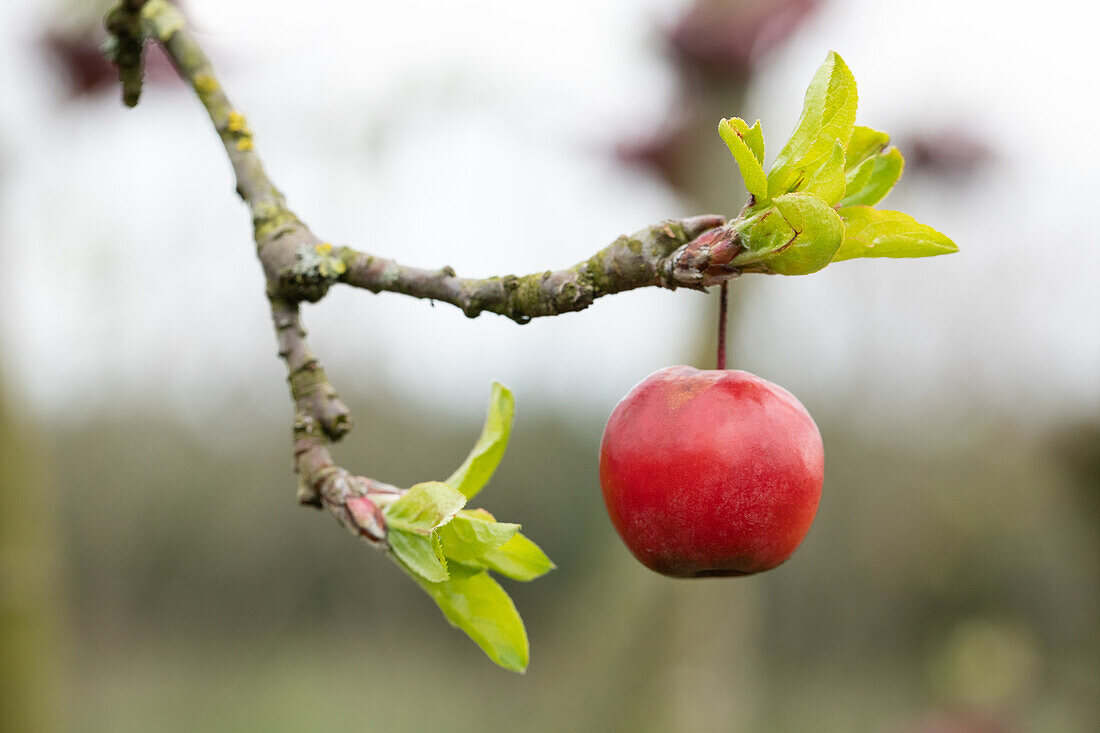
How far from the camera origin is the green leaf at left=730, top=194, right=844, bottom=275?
2.00ft

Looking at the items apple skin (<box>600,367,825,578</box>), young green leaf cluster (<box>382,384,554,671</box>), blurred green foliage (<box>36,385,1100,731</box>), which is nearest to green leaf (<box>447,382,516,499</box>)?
young green leaf cluster (<box>382,384,554,671</box>)

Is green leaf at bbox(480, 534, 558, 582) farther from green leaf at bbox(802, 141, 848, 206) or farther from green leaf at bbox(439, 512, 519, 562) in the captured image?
green leaf at bbox(802, 141, 848, 206)

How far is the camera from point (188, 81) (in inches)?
43.9

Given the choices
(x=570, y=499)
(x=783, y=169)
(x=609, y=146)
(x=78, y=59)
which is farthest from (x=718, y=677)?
(x=570, y=499)

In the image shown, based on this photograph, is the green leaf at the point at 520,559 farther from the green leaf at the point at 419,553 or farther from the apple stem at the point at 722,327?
the apple stem at the point at 722,327

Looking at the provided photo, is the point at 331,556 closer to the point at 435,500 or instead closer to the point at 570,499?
the point at 570,499

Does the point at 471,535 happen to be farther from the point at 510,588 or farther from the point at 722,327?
the point at 510,588

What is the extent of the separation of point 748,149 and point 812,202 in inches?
2.5

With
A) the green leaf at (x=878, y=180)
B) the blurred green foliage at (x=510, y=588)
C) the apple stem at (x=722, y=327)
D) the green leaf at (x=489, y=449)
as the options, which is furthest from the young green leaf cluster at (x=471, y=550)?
the blurred green foliage at (x=510, y=588)

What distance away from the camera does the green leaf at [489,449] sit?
79 cm

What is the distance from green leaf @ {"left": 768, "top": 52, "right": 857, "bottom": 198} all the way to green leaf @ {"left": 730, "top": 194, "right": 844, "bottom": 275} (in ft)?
0.11

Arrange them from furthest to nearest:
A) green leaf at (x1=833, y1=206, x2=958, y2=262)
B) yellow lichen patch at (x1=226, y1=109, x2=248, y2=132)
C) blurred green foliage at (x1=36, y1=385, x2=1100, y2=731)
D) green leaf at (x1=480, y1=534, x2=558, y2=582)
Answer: blurred green foliage at (x1=36, y1=385, x2=1100, y2=731) → yellow lichen patch at (x1=226, y1=109, x2=248, y2=132) → green leaf at (x1=480, y1=534, x2=558, y2=582) → green leaf at (x1=833, y1=206, x2=958, y2=262)

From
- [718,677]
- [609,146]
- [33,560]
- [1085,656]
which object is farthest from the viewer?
[1085,656]

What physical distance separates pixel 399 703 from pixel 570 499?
2016 mm
